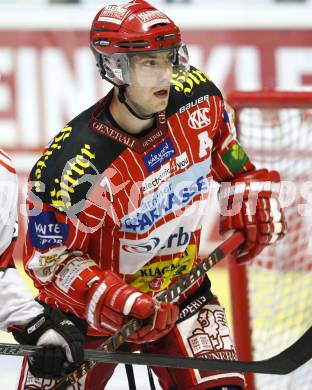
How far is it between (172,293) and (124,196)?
32 cm

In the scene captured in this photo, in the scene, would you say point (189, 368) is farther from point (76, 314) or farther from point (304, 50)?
point (304, 50)

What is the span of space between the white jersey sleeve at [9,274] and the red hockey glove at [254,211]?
784mm

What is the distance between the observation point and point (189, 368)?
12.0 feet

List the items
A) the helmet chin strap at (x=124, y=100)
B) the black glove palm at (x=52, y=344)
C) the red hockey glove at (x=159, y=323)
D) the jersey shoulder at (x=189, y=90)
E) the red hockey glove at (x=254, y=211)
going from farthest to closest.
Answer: the red hockey glove at (x=254, y=211)
the jersey shoulder at (x=189, y=90)
the helmet chin strap at (x=124, y=100)
the red hockey glove at (x=159, y=323)
the black glove palm at (x=52, y=344)

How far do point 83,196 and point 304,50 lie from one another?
288 centimetres

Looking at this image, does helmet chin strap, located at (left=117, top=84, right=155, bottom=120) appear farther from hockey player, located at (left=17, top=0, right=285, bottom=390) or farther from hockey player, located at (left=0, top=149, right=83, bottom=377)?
hockey player, located at (left=0, top=149, right=83, bottom=377)

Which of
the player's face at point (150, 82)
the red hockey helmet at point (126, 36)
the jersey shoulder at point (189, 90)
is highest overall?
the red hockey helmet at point (126, 36)

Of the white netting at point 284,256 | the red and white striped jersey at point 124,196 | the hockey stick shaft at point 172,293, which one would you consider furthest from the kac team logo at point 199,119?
the white netting at point 284,256

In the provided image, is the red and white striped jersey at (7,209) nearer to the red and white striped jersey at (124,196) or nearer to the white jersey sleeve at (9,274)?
the white jersey sleeve at (9,274)

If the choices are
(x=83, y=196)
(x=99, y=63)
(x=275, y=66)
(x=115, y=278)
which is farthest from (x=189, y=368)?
(x=275, y=66)

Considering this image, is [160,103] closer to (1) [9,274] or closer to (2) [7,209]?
(2) [7,209]

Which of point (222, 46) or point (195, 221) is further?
point (222, 46)

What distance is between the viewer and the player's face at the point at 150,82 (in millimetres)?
3596

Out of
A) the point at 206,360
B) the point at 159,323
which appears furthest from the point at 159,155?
the point at 206,360
